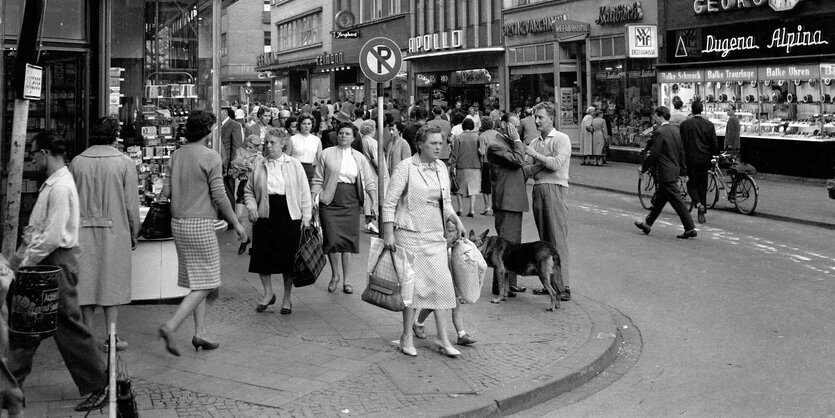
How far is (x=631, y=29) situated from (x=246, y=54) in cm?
5471

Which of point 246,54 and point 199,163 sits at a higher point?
point 246,54

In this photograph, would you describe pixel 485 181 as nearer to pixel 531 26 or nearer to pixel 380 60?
pixel 380 60

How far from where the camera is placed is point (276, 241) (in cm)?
883

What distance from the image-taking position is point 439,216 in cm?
739

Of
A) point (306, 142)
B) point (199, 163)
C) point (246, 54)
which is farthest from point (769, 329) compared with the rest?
point (246, 54)

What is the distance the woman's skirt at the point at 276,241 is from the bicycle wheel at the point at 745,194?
9.93 m

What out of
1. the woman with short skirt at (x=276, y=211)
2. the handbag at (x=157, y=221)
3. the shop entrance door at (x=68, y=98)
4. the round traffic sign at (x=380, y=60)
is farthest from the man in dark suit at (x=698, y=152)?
the handbag at (x=157, y=221)

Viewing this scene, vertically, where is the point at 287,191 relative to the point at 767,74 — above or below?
below

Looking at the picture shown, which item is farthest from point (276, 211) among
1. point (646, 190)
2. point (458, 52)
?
point (458, 52)

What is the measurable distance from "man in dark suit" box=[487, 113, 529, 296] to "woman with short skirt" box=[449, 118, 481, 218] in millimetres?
6677

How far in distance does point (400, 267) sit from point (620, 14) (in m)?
23.7

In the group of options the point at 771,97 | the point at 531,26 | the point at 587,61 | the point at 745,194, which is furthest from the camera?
the point at 531,26

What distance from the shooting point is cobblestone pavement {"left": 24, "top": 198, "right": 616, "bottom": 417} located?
242 inches

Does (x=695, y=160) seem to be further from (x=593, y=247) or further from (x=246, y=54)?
(x=246, y=54)
